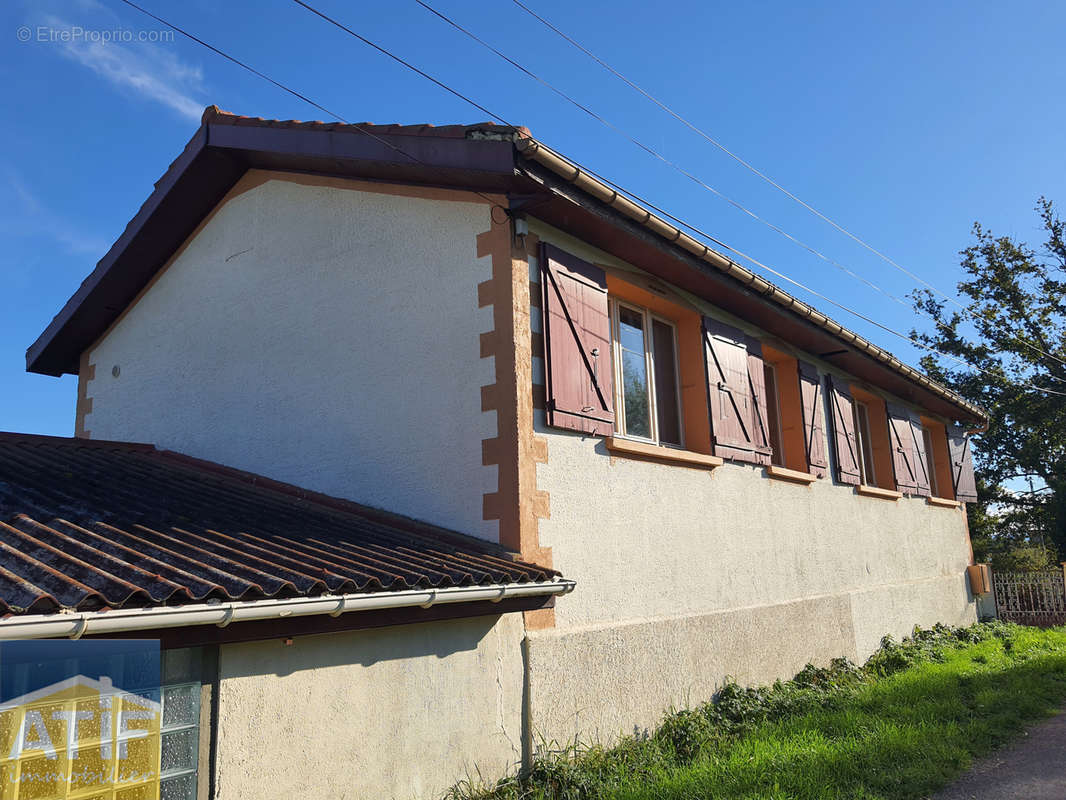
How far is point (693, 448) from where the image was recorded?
8.17m

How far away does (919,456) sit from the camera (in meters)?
14.2

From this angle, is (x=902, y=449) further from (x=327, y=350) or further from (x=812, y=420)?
(x=327, y=350)

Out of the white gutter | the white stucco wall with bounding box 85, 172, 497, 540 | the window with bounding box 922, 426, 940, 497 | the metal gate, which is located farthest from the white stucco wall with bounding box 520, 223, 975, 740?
the metal gate

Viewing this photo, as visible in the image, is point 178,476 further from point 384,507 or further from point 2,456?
point 384,507

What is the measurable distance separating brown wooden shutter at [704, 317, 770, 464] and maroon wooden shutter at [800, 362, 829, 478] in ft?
4.13

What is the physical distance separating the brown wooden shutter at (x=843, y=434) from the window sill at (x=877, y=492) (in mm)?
129

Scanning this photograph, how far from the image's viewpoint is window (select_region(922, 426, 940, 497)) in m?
15.8

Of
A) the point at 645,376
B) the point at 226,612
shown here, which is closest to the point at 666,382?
the point at 645,376

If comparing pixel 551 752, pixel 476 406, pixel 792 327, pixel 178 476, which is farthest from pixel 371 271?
pixel 792 327

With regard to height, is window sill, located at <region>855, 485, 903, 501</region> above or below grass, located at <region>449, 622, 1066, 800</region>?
above

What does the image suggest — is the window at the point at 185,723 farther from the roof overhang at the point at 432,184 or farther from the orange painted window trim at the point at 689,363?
the orange painted window trim at the point at 689,363

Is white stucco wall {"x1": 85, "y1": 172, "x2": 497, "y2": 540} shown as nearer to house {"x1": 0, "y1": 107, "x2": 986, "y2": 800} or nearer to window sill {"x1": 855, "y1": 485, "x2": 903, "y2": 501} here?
house {"x1": 0, "y1": 107, "x2": 986, "y2": 800}

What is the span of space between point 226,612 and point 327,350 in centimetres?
412

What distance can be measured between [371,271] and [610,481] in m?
2.76
